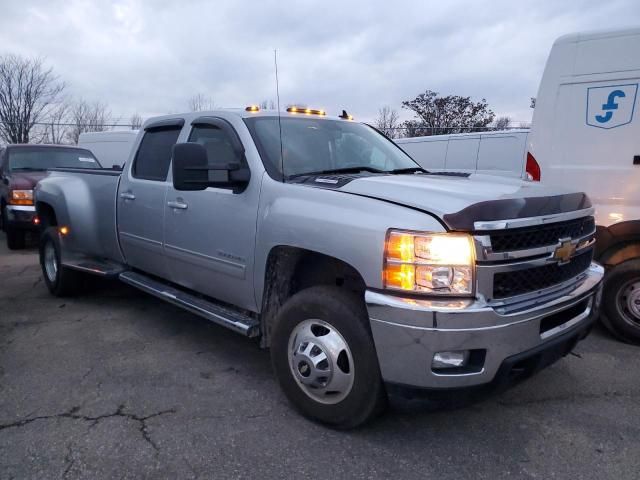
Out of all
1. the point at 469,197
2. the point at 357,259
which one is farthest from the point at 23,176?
the point at 469,197

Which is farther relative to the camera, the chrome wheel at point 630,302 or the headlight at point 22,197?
the headlight at point 22,197

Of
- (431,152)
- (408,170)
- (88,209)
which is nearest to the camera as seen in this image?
(408,170)

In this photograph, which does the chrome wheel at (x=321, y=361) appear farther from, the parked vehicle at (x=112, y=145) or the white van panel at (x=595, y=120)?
the parked vehicle at (x=112, y=145)

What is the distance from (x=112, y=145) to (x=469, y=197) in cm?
1502

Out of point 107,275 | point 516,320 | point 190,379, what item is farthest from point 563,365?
point 107,275

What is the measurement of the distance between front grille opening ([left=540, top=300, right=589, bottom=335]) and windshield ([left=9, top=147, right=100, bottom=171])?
930cm

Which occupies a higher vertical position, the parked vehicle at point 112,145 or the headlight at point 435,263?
the parked vehicle at point 112,145

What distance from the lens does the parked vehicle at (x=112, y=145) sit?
49.5 ft

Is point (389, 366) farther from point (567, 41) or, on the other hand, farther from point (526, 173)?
point (567, 41)

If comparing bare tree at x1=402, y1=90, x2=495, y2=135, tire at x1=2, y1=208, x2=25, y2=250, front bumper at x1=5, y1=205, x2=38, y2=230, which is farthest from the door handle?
bare tree at x1=402, y1=90, x2=495, y2=135

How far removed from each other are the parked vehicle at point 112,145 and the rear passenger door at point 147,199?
10.9m

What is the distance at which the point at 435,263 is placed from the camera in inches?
94.8

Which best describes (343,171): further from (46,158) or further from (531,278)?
(46,158)

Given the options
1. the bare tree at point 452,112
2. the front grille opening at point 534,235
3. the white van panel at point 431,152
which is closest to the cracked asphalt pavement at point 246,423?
the front grille opening at point 534,235
